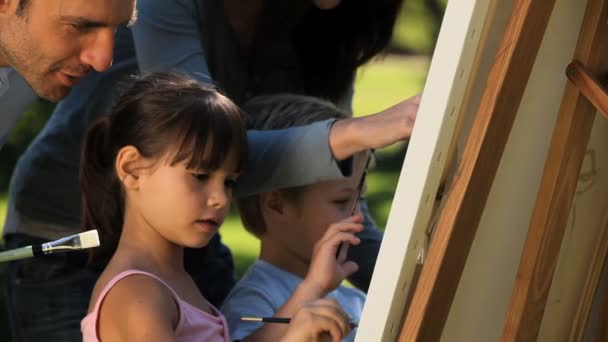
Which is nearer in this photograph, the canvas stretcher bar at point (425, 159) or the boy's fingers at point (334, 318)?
the canvas stretcher bar at point (425, 159)

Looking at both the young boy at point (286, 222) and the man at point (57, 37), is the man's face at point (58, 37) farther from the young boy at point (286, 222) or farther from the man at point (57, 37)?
the young boy at point (286, 222)

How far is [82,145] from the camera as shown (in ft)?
6.61

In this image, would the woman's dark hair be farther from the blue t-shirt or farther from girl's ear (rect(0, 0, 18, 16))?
girl's ear (rect(0, 0, 18, 16))

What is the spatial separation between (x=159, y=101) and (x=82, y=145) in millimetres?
168

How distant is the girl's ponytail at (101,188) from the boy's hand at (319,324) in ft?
1.30

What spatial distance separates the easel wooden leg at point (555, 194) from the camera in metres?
1.54

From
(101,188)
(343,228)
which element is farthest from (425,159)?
(101,188)

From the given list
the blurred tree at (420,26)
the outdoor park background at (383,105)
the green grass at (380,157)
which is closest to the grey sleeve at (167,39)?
the green grass at (380,157)

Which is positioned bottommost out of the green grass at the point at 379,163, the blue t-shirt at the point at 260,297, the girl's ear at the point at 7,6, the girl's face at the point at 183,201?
the green grass at the point at 379,163

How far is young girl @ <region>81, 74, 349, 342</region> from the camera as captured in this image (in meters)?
1.76

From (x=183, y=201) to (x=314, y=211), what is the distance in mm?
387

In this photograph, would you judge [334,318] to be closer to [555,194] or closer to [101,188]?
[555,194]

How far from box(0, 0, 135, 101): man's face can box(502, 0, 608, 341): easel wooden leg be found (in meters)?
0.60

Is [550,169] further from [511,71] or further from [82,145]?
[82,145]
